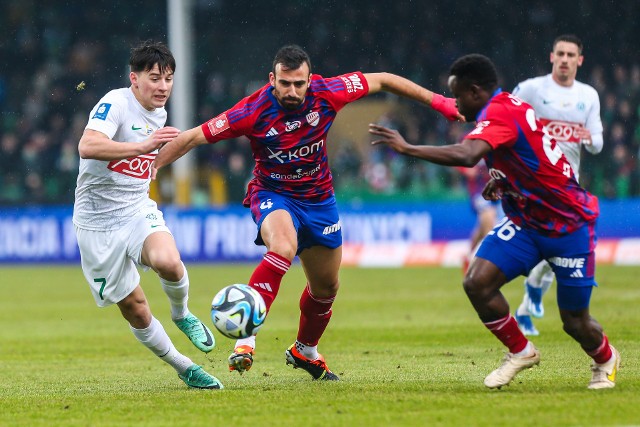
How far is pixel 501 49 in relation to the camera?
2767 centimetres

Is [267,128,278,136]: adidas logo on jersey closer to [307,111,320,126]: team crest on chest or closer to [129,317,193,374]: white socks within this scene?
[307,111,320,126]: team crest on chest

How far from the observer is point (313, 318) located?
8930mm

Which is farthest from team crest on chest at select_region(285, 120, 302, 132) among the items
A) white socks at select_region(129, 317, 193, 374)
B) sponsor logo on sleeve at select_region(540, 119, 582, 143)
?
sponsor logo on sleeve at select_region(540, 119, 582, 143)

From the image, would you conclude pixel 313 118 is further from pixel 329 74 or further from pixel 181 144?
pixel 329 74

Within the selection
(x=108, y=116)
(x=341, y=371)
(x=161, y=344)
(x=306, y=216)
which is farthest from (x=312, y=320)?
(x=108, y=116)

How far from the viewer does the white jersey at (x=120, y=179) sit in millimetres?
8352

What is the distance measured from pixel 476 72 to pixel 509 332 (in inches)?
70.3

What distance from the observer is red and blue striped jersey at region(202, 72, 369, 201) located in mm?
8266

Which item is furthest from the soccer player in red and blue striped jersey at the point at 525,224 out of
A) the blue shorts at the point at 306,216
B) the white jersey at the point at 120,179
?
the white jersey at the point at 120,179

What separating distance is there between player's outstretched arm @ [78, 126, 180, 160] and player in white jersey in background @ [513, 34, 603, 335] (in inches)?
199

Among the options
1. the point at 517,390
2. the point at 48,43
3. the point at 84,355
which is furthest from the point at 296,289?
the point at 48,43

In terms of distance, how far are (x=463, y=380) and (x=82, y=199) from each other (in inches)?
129

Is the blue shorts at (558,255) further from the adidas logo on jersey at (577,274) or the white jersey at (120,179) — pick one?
the white jersey at (120,179)

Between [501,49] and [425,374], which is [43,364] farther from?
[501,49]
